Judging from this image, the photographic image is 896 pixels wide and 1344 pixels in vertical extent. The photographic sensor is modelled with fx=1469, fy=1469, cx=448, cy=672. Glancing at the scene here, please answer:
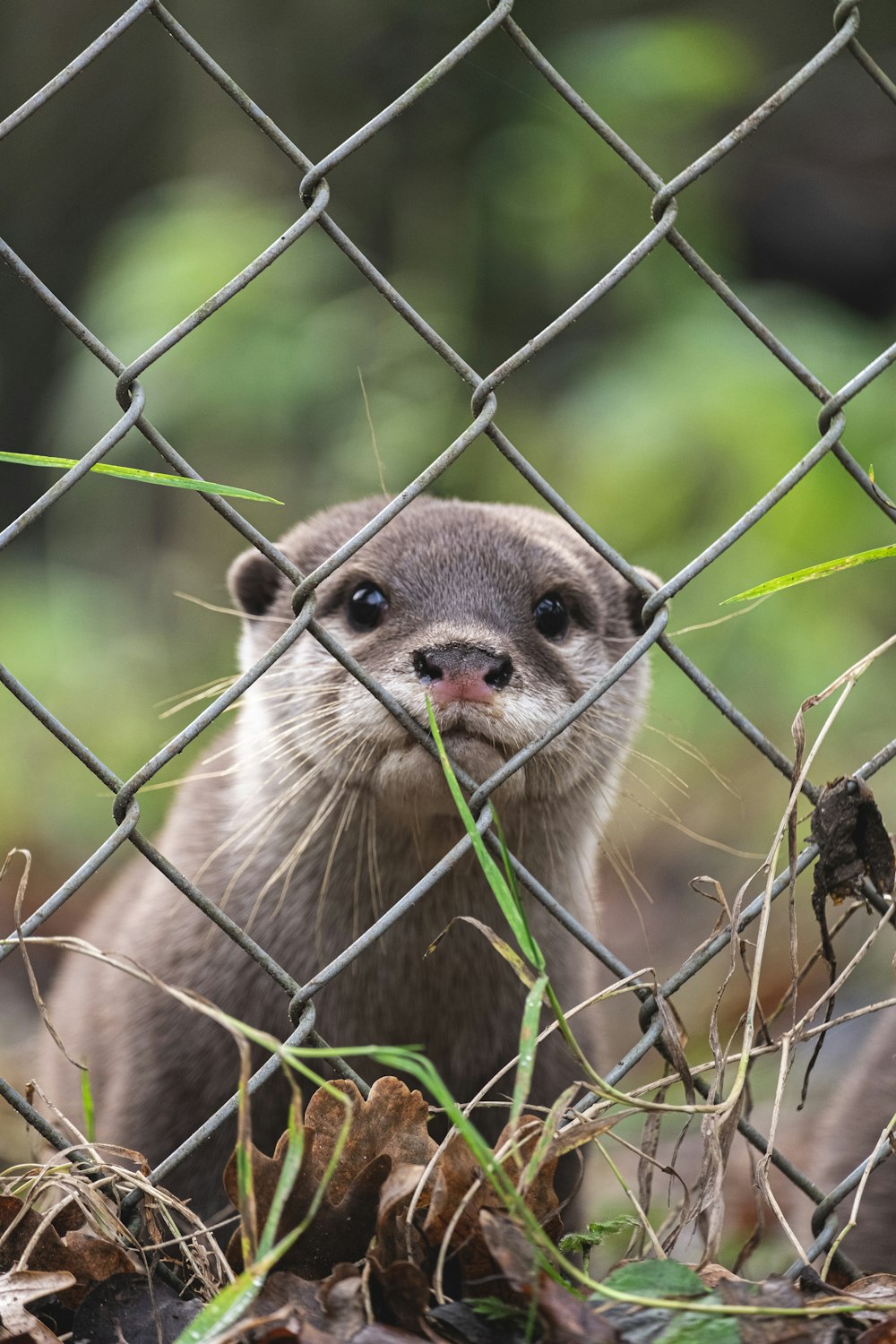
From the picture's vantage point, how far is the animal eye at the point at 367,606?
2.62 meters

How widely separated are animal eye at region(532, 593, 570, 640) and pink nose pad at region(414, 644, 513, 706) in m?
0.48

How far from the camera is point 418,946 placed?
2.66 m

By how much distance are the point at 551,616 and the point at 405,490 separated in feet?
A: 3.84

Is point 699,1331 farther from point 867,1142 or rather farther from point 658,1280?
point 867,1142

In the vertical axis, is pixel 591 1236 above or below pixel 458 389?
below

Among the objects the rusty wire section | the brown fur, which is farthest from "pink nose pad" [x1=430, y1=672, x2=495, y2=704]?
the brown fur

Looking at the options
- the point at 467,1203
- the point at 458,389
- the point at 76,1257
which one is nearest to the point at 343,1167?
the point at 467,1203

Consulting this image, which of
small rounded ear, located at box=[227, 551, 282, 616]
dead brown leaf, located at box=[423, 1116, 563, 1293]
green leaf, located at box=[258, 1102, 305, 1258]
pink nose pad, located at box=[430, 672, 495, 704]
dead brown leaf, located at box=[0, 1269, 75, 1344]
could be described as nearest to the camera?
green leaf, located at box=[258, 1102, 305, 1258]

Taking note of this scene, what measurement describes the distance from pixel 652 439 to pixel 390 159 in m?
2.21

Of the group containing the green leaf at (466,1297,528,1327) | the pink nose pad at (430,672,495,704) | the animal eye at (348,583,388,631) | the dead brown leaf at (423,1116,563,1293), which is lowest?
the green leaf at (466,1297,528,1327)

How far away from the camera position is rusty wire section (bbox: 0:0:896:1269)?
1.43 meters

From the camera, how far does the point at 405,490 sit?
1575mm

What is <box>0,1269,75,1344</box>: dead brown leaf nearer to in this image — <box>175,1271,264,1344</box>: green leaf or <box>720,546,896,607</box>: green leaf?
<box>175,1271,264,1344</box>: green leaf

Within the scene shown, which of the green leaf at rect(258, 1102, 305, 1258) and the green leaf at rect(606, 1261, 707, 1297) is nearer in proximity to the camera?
the green leaf at rect(258, 1102, 305, 1258)
